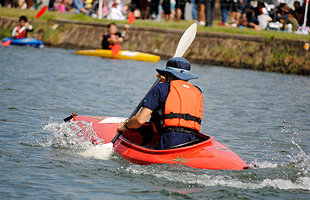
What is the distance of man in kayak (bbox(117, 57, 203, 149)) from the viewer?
469cm

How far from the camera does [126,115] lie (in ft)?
25.8

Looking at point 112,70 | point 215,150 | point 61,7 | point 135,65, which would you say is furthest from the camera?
point 61,7

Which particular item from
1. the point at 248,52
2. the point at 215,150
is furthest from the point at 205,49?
the point at 215,150

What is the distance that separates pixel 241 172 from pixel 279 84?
7.91 meters

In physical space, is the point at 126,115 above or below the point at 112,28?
below

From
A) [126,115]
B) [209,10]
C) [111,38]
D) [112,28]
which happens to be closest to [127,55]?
[111,38]

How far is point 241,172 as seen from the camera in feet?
15.1

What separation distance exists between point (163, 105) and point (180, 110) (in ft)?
0.55

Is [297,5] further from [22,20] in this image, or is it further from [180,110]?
[180,110]

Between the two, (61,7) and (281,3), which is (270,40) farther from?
(61,7)

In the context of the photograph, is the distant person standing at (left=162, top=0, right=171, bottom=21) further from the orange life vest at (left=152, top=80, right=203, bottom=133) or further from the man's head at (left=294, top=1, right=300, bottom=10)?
the orange life vest at (left=152, top=80, right=203, bottom=133)

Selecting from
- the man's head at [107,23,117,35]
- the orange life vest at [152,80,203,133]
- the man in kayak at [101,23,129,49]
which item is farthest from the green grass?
the orange life vest at [152,80,203,133]

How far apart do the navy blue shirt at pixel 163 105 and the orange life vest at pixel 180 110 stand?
41 mm

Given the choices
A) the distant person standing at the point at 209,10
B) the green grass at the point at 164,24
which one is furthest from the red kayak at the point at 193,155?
the distant person standing at the point at 209,10
